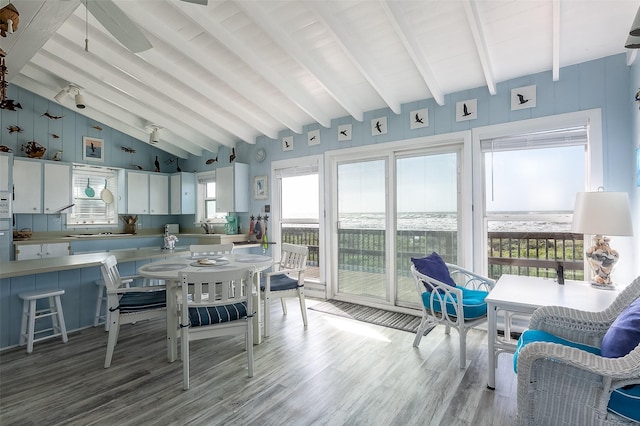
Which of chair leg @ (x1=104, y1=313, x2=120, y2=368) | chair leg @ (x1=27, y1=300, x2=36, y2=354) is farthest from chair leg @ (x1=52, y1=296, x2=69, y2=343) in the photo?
chair leg @ (x1=104, y1=313, x2=120, y2=368)

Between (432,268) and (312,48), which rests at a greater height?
(312,48)

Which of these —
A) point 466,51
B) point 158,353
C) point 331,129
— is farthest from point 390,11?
point 158,353

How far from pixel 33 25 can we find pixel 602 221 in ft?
16.4

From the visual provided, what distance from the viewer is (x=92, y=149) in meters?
5.72

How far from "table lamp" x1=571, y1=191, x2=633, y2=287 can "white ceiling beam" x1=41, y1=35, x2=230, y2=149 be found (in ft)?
16.3

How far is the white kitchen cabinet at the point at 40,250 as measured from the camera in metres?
4.44

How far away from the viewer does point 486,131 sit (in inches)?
131

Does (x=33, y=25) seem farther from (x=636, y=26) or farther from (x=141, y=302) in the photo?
(x=636, y=26)

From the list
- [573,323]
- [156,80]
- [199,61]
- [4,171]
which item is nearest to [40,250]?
[4,171]

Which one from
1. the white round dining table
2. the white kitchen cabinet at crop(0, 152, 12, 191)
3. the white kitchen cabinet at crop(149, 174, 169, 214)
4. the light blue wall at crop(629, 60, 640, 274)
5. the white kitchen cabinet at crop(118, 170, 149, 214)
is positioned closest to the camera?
the light blue wall at crop(629, 60, 640, 274)

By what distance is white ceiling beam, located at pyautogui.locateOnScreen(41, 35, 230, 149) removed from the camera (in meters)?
3.71

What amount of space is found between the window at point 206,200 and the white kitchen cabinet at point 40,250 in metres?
2.23

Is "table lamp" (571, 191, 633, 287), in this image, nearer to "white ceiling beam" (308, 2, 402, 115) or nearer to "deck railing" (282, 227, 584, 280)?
"deck railing" (282, 227, 584, 280)

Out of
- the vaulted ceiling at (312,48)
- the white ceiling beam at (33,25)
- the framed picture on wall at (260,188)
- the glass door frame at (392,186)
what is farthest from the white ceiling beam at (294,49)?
the framed picture on wall at (260,188)
